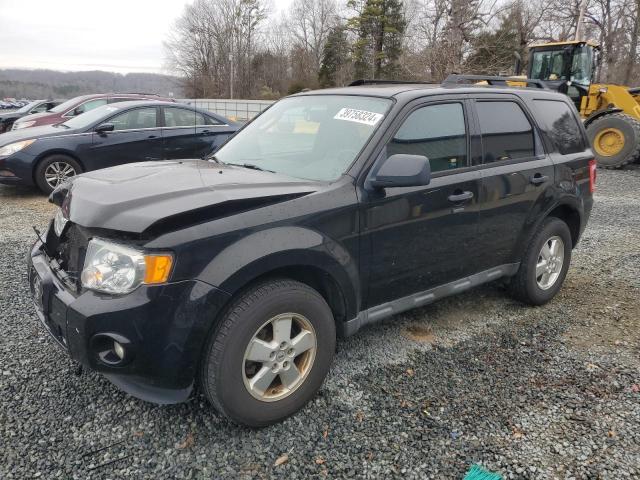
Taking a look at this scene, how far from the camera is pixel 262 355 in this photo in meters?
2.38

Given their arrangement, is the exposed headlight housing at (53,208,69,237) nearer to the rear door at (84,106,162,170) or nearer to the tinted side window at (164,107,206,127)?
the rear door at (84,106,162,170)

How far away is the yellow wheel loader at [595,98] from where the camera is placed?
11453mm

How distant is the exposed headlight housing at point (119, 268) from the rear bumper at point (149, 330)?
0.14 feet

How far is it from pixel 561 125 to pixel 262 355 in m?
3.25

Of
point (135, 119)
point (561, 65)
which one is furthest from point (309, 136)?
point (561, 65)

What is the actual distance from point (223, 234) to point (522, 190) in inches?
96.0

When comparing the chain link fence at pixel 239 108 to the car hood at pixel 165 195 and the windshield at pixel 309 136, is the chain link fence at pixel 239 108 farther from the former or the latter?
the car hood at pixel 165 195

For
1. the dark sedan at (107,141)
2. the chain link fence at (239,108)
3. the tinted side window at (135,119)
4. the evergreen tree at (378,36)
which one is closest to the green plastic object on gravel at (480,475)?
the dark sedan at (107,141)

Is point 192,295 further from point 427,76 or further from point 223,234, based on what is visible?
point 427,76

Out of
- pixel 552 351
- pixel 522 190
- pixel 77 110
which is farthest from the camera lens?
pixel 77 110

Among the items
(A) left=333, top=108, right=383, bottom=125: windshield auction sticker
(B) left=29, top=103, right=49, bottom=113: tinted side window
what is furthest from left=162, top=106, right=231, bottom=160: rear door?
(B) left=29, top=103, right=49, bottom=113: tinted side window

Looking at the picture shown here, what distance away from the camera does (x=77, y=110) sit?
10461 millimetres

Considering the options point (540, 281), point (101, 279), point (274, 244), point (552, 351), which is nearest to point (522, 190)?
point (540, 281)

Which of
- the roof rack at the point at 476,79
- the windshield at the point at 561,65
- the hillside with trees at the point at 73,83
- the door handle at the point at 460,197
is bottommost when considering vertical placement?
the door handle at the point at 460,197
